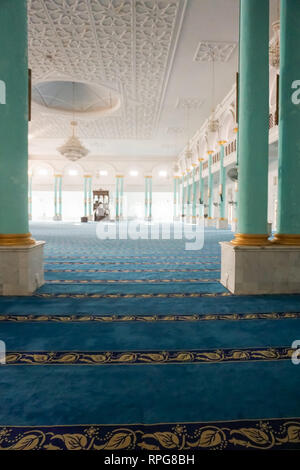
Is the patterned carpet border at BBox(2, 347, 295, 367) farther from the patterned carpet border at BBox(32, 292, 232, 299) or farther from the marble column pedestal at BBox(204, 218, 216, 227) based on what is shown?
the marble column pedestal at BBox(204, 218, 216, 227)

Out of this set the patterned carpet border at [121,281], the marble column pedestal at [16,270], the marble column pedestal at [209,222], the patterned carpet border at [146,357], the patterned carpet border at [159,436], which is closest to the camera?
the patterned carpet border at [159,436]

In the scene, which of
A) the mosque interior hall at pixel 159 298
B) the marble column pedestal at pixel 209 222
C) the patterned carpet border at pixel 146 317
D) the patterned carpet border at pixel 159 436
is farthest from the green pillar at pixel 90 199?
the patterned carpet border at pixel 159 436

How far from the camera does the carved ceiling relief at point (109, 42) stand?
5582 millimetres

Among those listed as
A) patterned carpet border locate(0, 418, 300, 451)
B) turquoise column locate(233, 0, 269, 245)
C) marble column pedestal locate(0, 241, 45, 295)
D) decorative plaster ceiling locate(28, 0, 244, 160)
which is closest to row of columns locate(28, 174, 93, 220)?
decorative plaster ceiling locate(28, 0, 244, 160)

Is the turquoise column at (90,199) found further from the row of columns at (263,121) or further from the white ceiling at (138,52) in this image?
the row of columns at (263,121)

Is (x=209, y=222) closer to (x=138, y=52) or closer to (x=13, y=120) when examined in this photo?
(x=138, y=52)

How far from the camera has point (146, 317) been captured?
6.86 feet

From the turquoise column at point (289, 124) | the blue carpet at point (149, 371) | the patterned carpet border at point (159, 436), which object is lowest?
the patterned carpet border at point (159, 436)

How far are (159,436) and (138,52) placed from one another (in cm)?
761

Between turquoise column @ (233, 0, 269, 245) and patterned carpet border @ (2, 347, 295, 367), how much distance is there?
127cm

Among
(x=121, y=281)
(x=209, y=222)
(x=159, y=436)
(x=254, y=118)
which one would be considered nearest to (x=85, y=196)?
(x=209, y=222)

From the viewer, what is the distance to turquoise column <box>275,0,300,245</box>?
264 cm

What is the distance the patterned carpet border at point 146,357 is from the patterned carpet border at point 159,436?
0.43m
